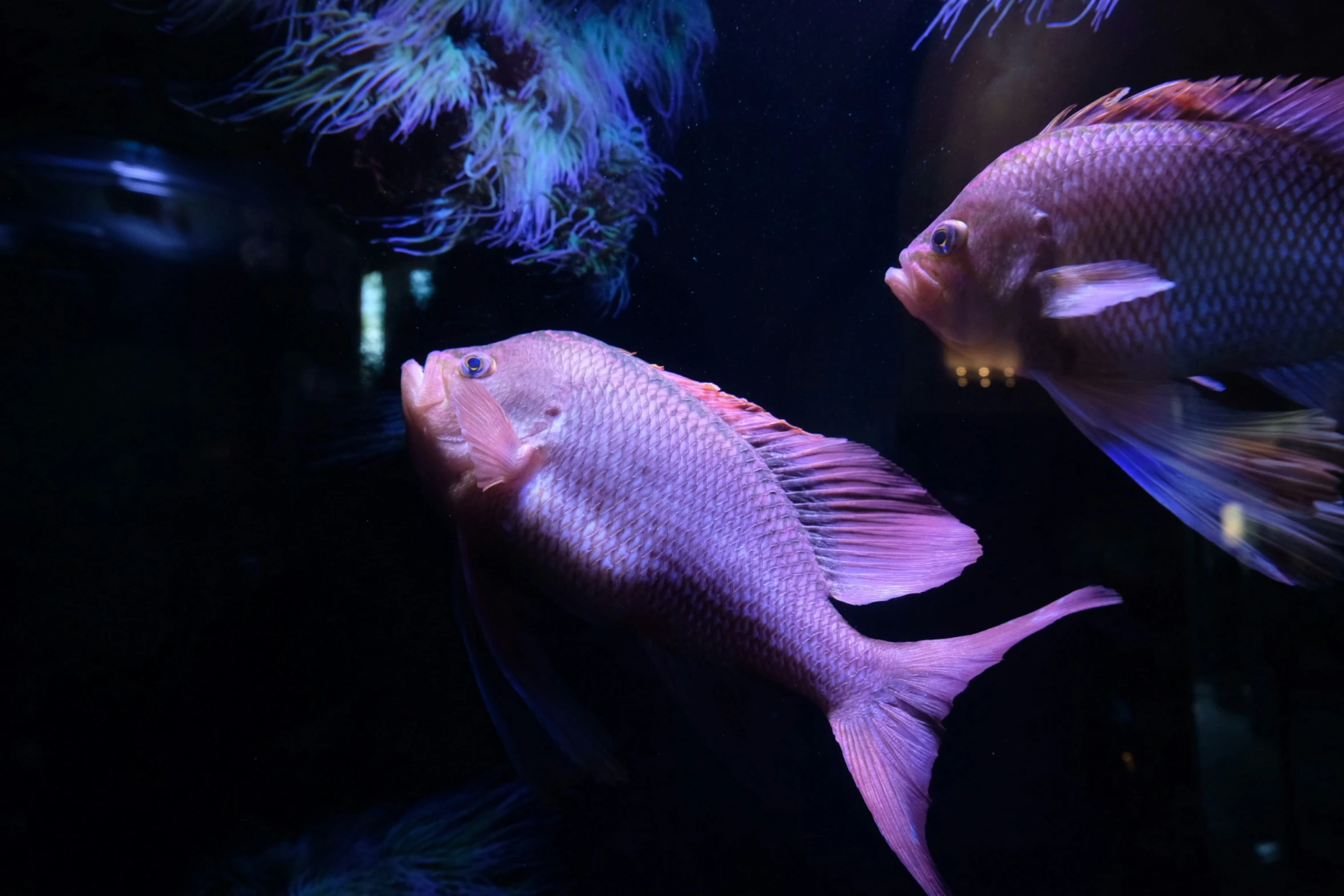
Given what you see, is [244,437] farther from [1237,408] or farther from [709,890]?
[1237,408]

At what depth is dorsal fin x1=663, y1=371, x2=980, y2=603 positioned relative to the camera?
39.0 inches

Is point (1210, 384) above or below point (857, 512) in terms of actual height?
above

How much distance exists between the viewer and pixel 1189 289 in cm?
86

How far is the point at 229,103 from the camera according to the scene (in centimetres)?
122

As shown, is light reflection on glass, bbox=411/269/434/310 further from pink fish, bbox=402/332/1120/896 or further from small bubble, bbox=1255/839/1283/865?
small bubble, bbox=1255/839/1283/865

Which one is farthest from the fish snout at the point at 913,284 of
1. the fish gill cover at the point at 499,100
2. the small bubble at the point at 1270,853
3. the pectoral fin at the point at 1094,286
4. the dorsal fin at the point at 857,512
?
the small bubble at the point at 1270,853

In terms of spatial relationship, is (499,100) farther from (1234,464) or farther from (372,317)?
(1234,464)

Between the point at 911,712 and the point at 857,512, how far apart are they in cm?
33

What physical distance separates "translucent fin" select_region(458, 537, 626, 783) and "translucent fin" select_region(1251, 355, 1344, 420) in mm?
1269

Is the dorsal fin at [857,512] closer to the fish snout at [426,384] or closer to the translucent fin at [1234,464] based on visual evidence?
the translucent fin at [1234,464]

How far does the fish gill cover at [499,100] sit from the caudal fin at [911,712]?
0.96 meters

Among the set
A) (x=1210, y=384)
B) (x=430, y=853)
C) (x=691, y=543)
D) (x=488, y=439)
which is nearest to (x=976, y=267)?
(x=1210, y=384)

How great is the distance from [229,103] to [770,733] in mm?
1695

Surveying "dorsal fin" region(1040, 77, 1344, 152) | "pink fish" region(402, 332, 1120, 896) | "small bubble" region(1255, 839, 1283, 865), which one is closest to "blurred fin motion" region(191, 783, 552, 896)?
"pink fish" region(402, 332, 1120, 896)
